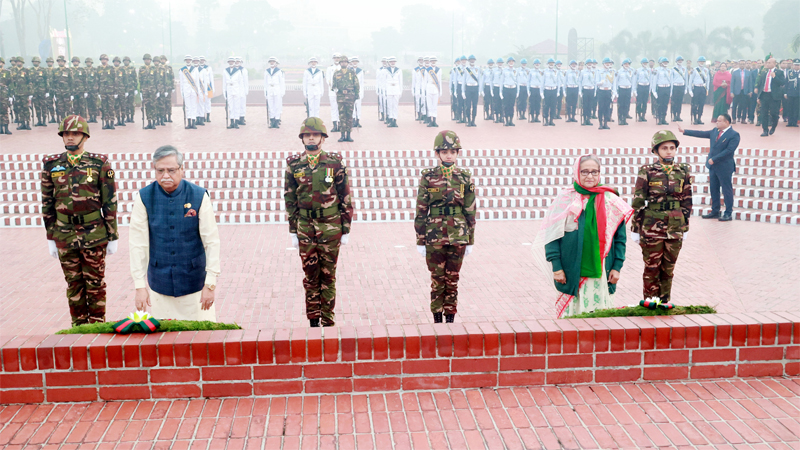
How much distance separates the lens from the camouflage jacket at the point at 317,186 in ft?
17.9

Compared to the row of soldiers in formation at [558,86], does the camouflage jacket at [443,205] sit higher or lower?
lower

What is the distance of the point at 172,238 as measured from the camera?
178 inches

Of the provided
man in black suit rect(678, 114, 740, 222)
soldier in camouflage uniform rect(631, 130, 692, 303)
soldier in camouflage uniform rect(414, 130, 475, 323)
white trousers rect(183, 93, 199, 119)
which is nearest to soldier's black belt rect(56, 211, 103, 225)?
soldier in camouflage uniform rect(414, 130, 475, 323)

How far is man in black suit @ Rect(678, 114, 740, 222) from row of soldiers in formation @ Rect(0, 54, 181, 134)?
572 inches

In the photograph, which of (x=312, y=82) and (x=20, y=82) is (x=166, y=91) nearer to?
(x=20, y=82)

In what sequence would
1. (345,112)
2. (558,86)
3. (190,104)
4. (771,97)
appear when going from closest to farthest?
(345,112), (771,97), (190,104), (558,86)

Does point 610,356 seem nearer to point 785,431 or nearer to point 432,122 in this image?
point 785,431

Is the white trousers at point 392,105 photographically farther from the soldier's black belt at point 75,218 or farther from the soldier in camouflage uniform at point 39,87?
the soldier's black belt at point 75,218

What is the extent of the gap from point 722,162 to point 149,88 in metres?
14.9

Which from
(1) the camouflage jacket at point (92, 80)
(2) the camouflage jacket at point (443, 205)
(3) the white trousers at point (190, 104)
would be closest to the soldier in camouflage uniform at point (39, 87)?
(1) the camouflage jacket at point (92, 80)

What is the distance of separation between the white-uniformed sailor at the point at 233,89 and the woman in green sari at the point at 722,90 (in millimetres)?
13420

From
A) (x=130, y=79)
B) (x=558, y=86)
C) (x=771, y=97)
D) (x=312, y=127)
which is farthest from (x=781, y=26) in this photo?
(x=312, y=127)

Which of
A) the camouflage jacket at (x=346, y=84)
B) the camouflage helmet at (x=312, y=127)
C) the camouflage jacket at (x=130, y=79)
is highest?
the camouflage jacket at (x=130, y=79)

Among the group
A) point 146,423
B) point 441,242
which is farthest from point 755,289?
point 146,423
